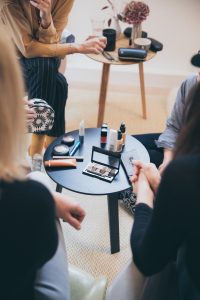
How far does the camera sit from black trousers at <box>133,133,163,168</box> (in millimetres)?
1585

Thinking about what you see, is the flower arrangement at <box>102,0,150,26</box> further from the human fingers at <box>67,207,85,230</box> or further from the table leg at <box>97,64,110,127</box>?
the human fingers at <box>67,207,85,230</box>

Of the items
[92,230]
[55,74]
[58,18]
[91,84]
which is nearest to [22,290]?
[92,230]

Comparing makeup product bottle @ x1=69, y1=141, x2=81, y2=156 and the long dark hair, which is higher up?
the long dark hair

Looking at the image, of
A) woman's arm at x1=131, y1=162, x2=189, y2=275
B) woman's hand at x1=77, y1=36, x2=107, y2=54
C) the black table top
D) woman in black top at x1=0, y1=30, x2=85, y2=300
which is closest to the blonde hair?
woman in black top at x1=0, y1=30, x2=85, y2=300

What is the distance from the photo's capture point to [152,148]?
1648 millimetres

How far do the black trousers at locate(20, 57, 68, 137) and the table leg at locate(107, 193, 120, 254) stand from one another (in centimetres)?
70

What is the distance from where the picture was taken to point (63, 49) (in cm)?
186

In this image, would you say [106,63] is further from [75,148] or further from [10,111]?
[10,111]

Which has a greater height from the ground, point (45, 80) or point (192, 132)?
point (192, 132)

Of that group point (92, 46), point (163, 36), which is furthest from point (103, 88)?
point (163, 36)

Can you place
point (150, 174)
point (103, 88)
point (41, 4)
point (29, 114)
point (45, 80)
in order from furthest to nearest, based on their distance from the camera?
point (103, 88)
point (45, 80)
point (41, 4)
point (29, 114)
point (150, 174)

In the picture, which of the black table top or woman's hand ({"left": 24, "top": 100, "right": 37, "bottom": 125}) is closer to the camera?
the black table top

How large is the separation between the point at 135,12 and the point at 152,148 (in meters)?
0.87

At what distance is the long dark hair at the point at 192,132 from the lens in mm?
743
